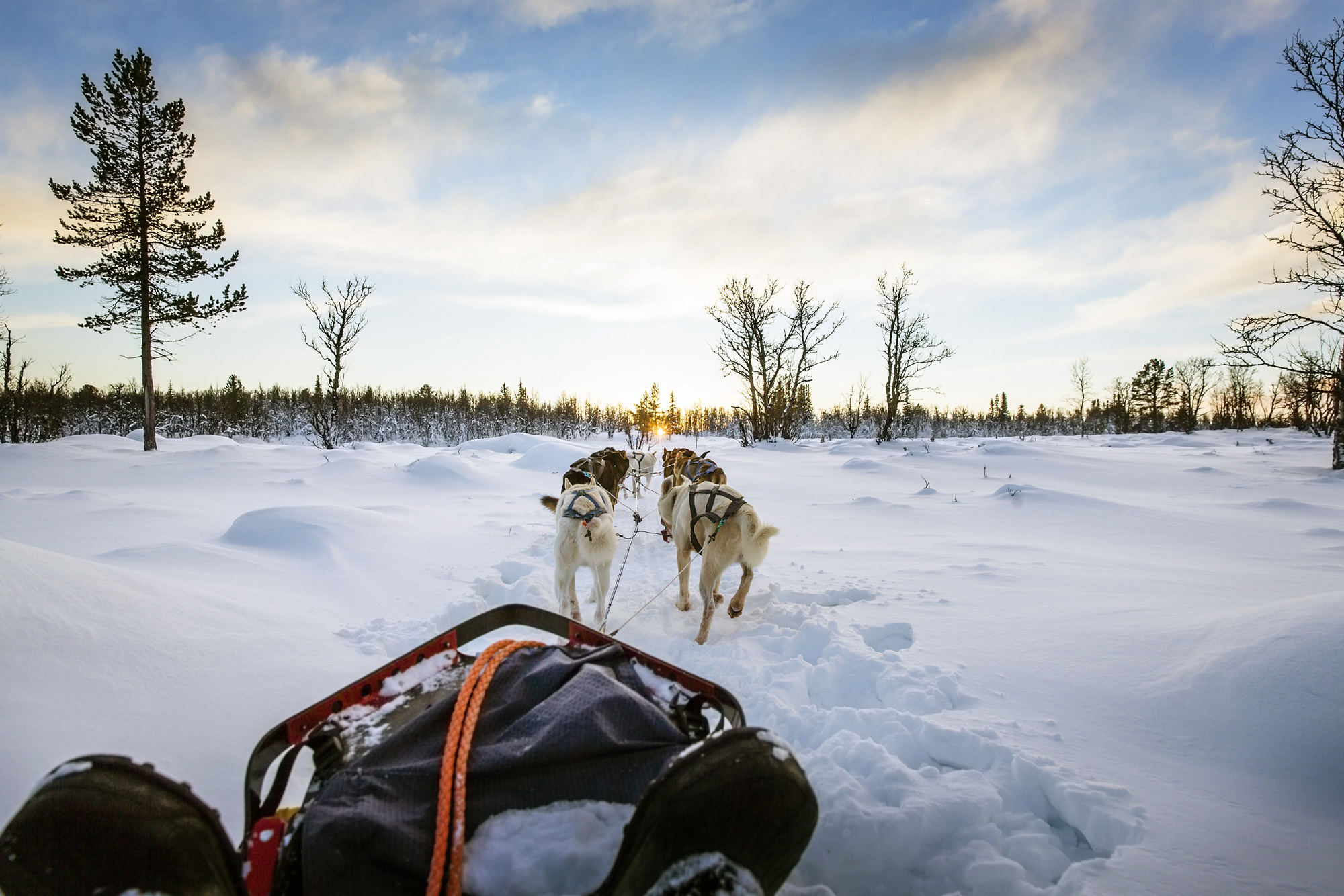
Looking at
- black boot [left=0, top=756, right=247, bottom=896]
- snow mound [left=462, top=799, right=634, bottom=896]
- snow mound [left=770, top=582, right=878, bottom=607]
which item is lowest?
snow mound [left=770, top=582, right=878, bottom=607]

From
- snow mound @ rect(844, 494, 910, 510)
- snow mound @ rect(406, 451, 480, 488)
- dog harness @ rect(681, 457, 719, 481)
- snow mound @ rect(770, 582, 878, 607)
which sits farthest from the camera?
snow mound @ rect(406, 451, 480, 488)

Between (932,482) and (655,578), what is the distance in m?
9.36

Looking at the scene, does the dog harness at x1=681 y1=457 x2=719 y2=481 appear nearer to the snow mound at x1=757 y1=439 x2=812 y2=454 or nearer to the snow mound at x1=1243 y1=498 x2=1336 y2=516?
the snow mound at x1=1243 y1=498 x2=1336 y2=516

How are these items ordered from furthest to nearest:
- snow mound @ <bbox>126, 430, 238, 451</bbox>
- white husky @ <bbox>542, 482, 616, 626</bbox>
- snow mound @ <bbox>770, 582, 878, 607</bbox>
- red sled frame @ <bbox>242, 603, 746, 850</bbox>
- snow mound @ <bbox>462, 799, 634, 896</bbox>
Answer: snow mound @ <bbox>126, 430, 238, 451</bbox> → snow mound @ <bbox>770, 582, 878, 607</bbox> → white husky @ <bbox>542, 482, 616, 626</bbox> → red sled frame @ <bbox>242, 603, 746, 850</bbox> → snow mound @ <bbox>462, 799, 634, 896</bbox>

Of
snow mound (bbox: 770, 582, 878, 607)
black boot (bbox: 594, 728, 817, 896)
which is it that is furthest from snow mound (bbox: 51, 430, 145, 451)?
black boot (bbox: 594, 728, 817, 896)

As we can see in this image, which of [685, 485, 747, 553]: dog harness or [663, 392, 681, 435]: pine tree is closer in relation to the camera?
[685, 485, 747, 553]: dog harness

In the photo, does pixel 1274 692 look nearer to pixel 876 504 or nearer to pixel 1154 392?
pixel 876 504

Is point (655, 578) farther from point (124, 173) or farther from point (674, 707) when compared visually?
point (124, 173)

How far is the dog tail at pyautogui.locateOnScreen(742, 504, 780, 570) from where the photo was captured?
168 inches

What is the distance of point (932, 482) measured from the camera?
12633 millimetres

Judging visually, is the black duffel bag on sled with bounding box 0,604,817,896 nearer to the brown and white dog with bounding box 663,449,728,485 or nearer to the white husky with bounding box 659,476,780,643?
the white husky with bounding box 659,476,780,643

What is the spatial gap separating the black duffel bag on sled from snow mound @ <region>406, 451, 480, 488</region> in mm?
10606

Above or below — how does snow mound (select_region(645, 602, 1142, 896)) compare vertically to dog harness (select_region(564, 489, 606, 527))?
below

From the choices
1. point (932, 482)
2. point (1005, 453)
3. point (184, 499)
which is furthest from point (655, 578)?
point (1005, 453)
